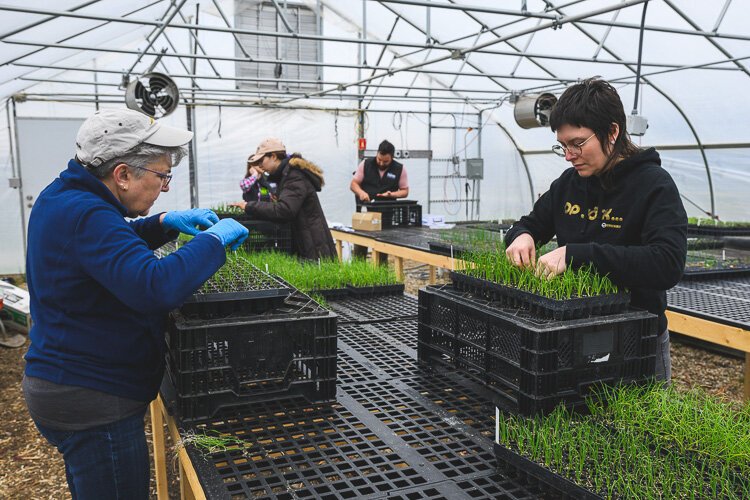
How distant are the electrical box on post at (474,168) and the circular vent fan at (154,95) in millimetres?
6989

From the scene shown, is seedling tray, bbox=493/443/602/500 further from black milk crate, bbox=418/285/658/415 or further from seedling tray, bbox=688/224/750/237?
seedling tray, bbox=688/224/750/237

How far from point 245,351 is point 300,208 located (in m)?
2.77

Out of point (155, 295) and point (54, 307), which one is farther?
point (54, 307)

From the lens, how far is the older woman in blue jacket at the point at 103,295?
1374 millimetres

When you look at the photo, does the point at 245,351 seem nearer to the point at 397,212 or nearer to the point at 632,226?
the point at 632,226

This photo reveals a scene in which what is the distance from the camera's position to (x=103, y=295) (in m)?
1.46

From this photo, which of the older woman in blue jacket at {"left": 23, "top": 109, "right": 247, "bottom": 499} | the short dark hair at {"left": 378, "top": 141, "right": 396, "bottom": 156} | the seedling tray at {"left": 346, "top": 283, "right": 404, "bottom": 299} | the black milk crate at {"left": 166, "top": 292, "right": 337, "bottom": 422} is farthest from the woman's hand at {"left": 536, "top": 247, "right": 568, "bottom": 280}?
the short dark hair at {"left": 378, "top": 141, "right": 396, "bottom": 156}

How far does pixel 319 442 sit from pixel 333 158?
10.3 m

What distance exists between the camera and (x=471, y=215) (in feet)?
42.0

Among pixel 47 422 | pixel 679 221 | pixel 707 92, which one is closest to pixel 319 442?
pixel 47 422

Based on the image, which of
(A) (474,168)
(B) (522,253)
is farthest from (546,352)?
(A) (474,168)

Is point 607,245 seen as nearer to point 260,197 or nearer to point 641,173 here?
point 641,173

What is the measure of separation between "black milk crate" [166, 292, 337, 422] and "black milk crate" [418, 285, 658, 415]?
1.39 ft

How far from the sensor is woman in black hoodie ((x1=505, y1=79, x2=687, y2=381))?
5.49ft
